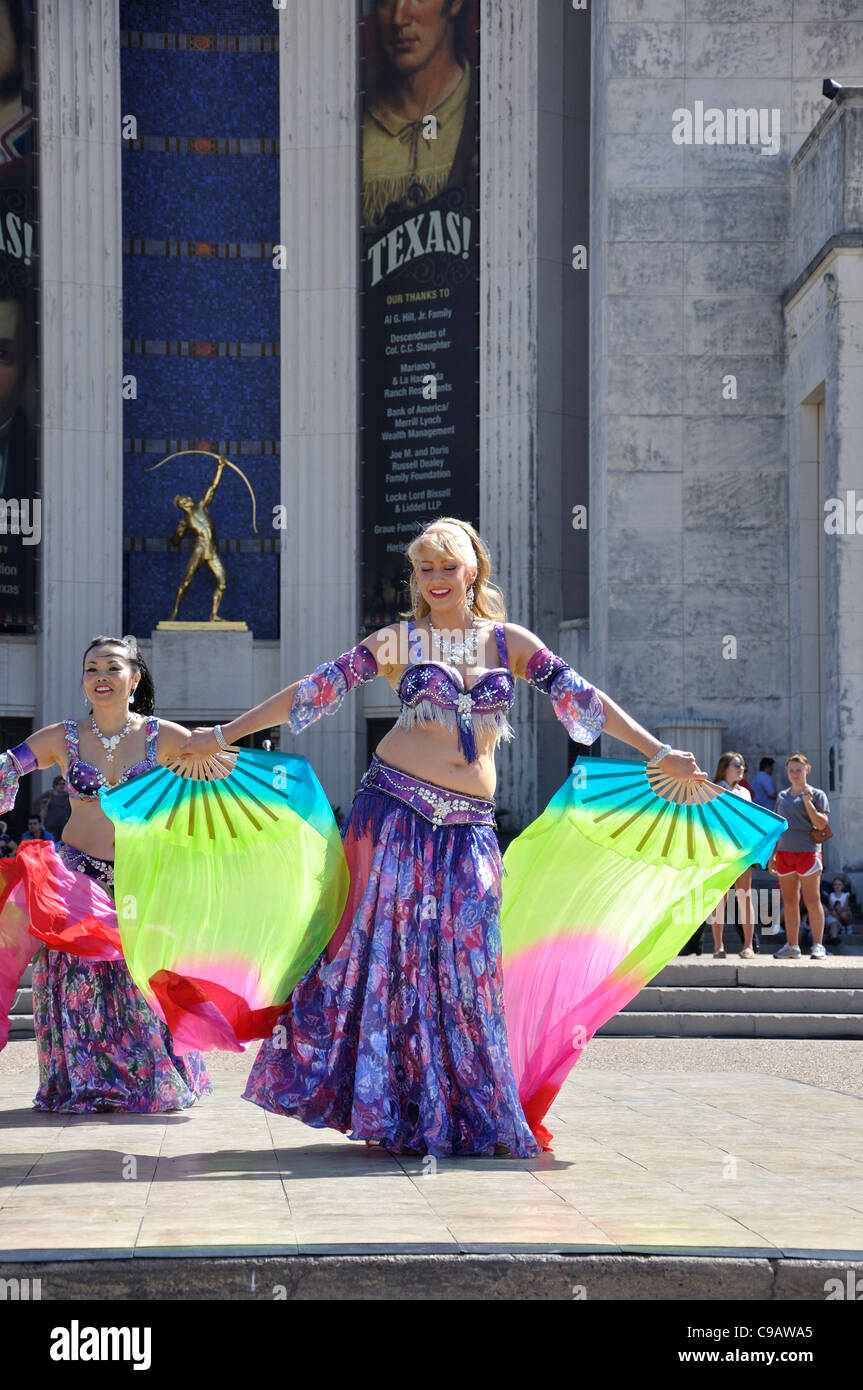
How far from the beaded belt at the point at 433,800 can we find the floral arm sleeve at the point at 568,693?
0.47 meters

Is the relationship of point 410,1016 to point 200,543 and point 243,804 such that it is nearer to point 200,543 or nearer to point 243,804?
point 243,804

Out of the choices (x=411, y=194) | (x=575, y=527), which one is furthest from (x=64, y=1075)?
(x=411, y=194)

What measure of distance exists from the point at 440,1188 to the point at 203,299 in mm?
21925

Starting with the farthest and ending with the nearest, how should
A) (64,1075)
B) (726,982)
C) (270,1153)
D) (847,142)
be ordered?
1. (847,142)
2. (726,982)
3. (64,1075)
4. (270,1153)

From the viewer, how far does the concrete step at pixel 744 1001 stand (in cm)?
1268

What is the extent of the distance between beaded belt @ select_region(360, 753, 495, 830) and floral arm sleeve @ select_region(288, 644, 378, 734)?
282 mm

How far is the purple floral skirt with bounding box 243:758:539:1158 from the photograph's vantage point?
6.35m

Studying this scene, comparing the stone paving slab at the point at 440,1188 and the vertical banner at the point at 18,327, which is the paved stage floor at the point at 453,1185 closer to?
the stone paving slab at the point at 440,1188

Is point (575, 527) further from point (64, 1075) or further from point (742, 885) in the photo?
point (64, 1075)

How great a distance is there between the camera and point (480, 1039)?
21.2ft

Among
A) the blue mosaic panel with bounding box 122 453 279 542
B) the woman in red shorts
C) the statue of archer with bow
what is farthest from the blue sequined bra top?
the blue mosaic panel with bounding box 122 453 279 542

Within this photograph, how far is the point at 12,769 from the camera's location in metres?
7.71

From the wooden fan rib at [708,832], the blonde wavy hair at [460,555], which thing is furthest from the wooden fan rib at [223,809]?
the wooden fan rib at [708,832]
